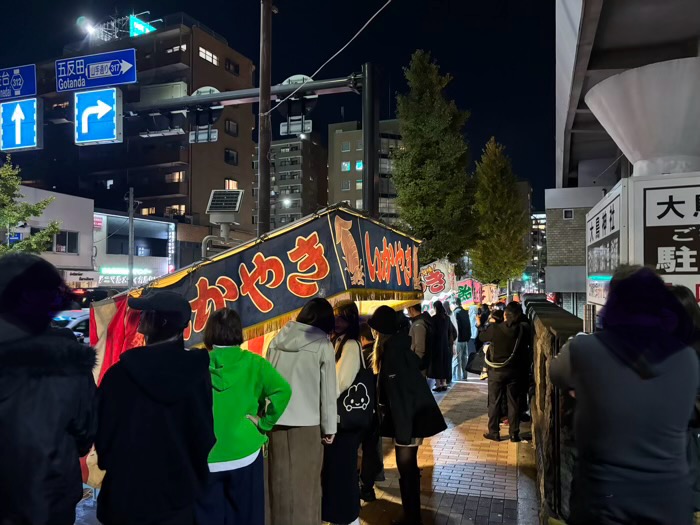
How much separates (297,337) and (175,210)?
1694 inches

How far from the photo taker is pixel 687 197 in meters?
3.81

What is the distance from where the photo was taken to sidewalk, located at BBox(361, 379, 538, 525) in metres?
4.88

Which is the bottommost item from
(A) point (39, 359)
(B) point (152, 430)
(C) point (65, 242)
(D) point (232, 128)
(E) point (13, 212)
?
(B) point (152, 430)

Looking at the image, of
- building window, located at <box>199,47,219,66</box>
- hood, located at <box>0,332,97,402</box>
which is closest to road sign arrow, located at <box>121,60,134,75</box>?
hood, located at <box>0,332,97,402</box>

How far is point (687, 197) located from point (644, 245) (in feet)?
1.51

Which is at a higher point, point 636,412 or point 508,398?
point 636,412

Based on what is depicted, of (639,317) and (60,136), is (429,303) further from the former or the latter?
(60,136)

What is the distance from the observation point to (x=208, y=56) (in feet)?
149

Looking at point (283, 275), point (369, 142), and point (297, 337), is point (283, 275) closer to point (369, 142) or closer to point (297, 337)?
point (297, 337)

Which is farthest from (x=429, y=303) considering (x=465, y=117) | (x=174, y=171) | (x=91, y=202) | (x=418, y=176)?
(x=174, y=171)

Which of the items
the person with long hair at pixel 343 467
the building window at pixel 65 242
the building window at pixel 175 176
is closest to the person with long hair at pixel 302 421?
the person with long hair at pixel 343 467

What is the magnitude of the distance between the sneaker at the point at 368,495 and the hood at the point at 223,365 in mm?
2826

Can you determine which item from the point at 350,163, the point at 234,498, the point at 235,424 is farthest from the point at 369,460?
the point at 350,163

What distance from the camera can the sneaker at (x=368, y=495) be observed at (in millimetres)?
5254
